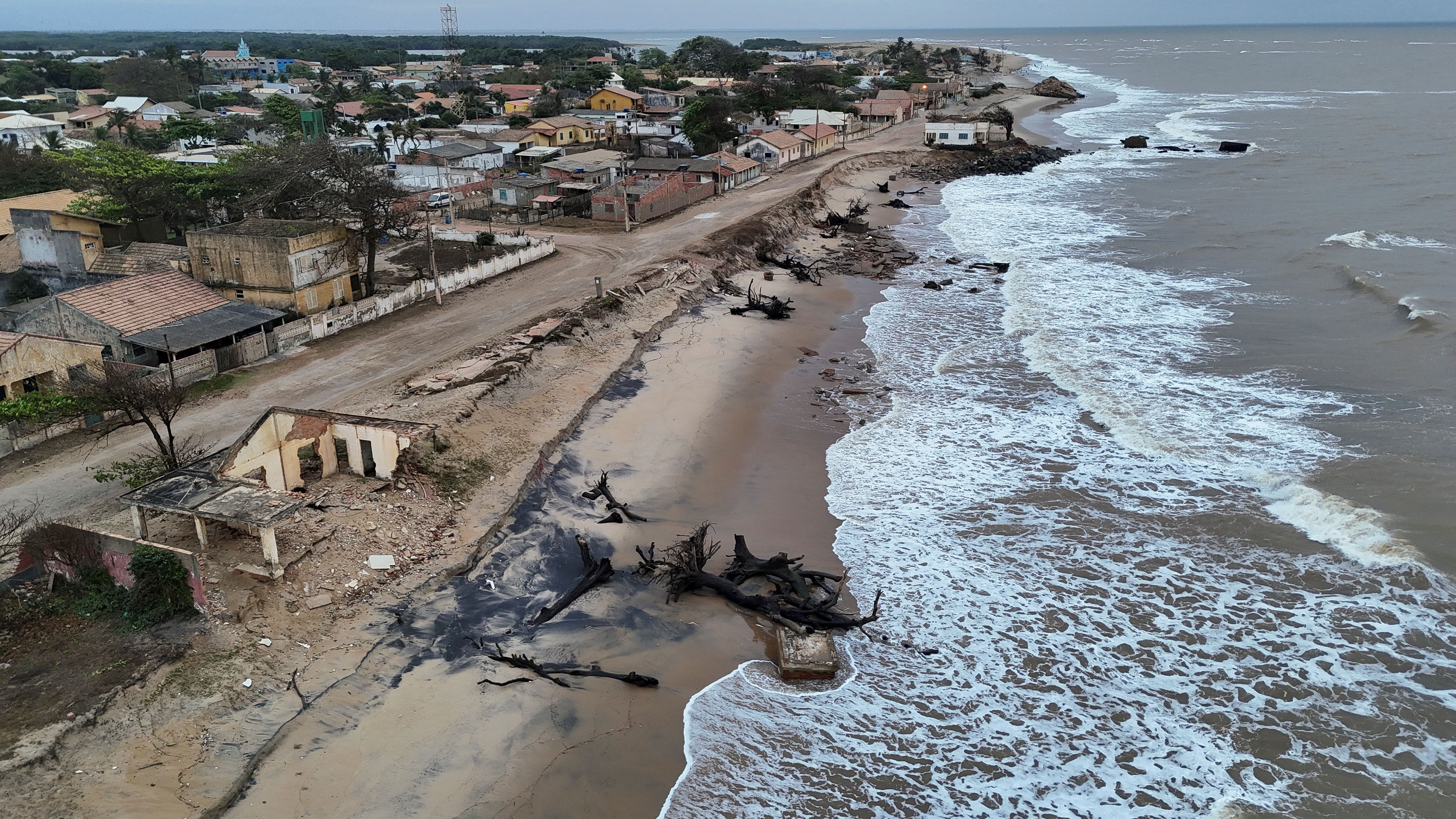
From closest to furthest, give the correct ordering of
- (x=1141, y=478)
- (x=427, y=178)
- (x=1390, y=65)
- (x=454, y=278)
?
(x=1141, y=478) → (x=454, y=278) → (x=427, y=178) → (x=1390, y=65)

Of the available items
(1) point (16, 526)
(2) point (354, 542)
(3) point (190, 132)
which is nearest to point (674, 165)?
(3) point (190, 132)

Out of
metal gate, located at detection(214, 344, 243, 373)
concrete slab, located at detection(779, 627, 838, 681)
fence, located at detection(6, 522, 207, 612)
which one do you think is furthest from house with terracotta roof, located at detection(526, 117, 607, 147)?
concrete slab, located at detection(779, 627, 838, 681)

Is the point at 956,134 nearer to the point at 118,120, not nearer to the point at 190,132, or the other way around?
the point at 190,132

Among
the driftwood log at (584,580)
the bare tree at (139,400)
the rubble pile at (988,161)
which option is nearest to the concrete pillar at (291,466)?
the bare tree at (139,400)

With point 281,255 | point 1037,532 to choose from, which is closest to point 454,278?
point 281,255

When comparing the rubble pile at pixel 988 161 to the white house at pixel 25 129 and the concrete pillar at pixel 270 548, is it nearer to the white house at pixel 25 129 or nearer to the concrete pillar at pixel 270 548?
the concrete pillar at pixel 270 548

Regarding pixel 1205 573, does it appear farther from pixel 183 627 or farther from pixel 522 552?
pixel 183 627

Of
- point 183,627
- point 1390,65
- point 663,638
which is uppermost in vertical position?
point 1390,65
